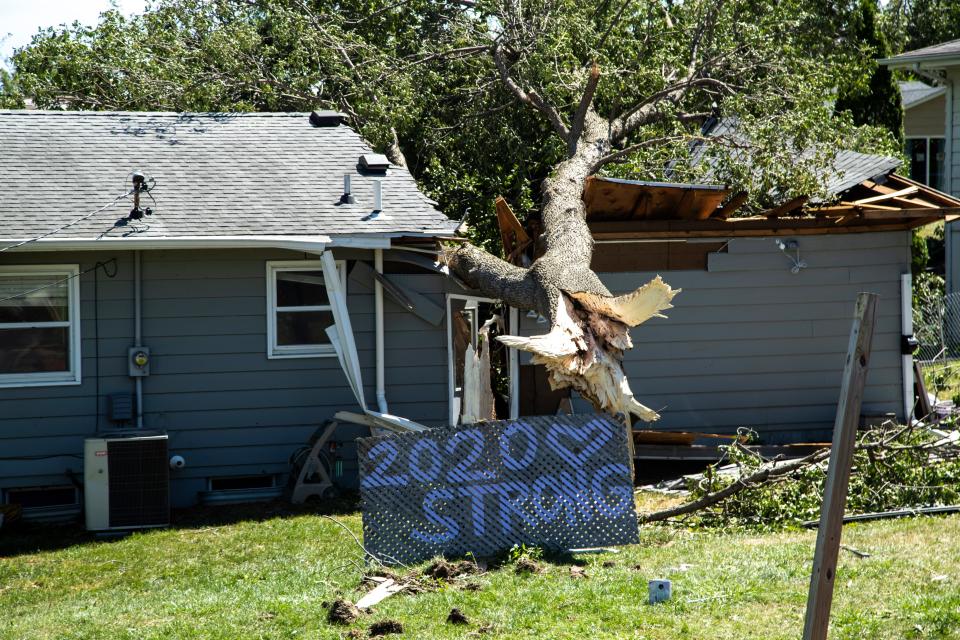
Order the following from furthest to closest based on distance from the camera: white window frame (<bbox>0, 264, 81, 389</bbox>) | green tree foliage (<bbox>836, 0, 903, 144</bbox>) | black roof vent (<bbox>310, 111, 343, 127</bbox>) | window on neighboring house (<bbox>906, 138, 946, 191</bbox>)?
window on neighboring house (<bbox>906, 138, 946, 191</bbox>), green tree foliage (<bbox>836, 0, 903, 144</bbox>), black roof vent (<bbox>310, 111, 343, 127</bbox>), white window frame (<bbox>0, 264, 81, 389</bbox>)

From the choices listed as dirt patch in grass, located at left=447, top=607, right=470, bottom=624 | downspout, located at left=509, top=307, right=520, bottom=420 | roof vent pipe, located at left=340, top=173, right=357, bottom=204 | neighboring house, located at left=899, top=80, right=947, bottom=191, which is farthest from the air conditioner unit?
neighboring house, located at left=899, top=80, right=947, bottom=191

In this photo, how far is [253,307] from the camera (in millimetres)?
10891

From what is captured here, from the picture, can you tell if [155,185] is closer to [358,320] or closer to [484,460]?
[358,320]

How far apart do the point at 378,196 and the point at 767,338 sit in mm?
4813

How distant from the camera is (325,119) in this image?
513 inches

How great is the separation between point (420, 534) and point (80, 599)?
7.96 ft

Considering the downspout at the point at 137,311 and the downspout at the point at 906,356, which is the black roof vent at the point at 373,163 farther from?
the downspout at the point at 906,356

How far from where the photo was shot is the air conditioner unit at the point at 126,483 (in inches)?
382

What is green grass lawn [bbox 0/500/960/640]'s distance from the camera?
18.0 ft

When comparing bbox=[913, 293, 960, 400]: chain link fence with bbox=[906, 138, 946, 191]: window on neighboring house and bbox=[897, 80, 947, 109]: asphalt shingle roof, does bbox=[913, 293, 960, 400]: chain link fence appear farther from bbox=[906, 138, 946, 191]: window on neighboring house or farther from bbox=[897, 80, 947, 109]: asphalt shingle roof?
bbox=[906, 138, 946, 191]: window on neighboring house

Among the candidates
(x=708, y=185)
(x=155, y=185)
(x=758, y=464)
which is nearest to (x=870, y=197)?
(x=708, y=185)

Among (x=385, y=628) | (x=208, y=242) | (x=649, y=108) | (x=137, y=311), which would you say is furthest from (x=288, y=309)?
(x=649, y=108)

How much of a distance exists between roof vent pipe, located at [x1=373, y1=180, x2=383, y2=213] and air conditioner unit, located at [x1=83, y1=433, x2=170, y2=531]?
3.23 metres

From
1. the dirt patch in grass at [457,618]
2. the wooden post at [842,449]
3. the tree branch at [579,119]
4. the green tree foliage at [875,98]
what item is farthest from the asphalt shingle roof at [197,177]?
the green tree foliage at [875,98]
